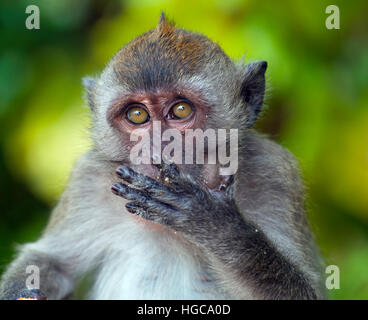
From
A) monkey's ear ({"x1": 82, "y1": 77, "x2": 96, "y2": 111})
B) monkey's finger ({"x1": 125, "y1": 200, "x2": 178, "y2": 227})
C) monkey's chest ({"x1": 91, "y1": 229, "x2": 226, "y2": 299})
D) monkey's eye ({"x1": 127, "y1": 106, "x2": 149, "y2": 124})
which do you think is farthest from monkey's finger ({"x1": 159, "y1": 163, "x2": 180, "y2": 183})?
monkey's ear ({"x1": 82, "y1": 77, "x2": 96, "y2": 111})

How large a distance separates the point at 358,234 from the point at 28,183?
178 inches

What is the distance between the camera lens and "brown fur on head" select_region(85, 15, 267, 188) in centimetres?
434

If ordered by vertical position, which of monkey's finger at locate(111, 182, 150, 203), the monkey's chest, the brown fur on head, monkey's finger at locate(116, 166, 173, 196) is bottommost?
the monkey's chest

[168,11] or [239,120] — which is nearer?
[239,120]

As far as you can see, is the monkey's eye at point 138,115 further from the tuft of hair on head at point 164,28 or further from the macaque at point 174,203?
the tuft of hair on head at point 164,28

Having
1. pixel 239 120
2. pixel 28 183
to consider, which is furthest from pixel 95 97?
pixel 28 183

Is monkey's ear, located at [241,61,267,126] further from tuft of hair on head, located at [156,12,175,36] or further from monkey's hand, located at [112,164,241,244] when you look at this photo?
monkey's hand, located at [112,164,241,244]

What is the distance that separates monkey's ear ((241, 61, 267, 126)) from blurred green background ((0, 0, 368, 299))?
199 cm

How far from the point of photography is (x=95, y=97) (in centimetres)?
496

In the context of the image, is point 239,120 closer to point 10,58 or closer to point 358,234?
point 358,234

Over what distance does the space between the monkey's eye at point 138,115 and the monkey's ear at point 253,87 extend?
0.97 m

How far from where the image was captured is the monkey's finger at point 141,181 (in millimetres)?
3788

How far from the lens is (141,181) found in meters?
3.81

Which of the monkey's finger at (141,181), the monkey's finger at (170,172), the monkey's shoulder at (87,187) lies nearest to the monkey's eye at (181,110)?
the monkey's finger at (170,172)
